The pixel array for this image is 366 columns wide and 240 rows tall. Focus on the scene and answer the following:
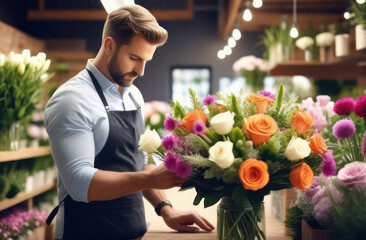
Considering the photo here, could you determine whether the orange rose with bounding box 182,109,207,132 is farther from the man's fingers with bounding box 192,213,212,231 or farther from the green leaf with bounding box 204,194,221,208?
the man's fingers with bounding box 192,213,212,231

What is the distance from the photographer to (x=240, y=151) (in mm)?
1005

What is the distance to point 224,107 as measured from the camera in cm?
112

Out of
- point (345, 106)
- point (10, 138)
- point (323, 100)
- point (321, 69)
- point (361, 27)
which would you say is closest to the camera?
point (345, 106)

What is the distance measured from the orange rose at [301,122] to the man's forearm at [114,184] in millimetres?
459

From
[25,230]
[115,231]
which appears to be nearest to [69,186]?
[115,231]

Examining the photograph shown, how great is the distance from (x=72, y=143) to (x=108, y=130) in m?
0.21

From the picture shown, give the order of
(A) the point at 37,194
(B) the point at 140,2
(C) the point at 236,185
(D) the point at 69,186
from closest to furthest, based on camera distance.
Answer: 1. (C) the point at 236,185
2. (D) the point at 69,186
3. (B) the point at 140,2
4. (A) the point at 37,194

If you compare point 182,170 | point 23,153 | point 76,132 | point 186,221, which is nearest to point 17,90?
point 23,153

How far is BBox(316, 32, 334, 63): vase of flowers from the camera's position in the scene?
3.25 metres

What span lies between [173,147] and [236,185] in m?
0.19

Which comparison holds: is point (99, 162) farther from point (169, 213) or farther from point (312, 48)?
point (312, 48)

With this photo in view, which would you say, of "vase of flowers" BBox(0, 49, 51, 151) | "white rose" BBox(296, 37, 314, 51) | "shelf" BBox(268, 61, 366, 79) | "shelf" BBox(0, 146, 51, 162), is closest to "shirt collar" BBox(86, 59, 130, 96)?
"vase of flowers" BBox(0, 49, 51, 151)

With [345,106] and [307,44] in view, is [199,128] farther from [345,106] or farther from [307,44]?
[307,44]

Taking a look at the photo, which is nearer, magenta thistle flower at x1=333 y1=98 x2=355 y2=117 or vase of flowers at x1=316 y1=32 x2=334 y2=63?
magenta thistle flower at x1=333 y1=98 x2=355 y2=117
